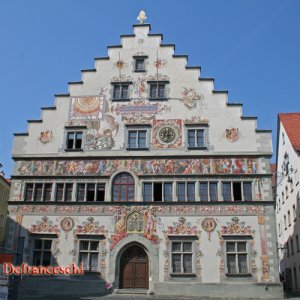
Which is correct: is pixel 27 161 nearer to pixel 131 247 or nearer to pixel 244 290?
pixel 131 247

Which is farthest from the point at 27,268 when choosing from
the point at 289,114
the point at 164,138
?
the point at 289,114

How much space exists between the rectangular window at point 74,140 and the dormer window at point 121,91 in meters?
3.06

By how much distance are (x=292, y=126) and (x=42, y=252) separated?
1879cm

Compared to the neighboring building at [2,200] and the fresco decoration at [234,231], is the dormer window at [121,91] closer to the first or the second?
the fresco decoration at [234,231]

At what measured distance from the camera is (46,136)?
24188 mm

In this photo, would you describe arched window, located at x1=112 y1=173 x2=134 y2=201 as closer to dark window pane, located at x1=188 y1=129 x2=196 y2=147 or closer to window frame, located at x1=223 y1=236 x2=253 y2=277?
dark window pane, located at x1=188 y1=129 x2=196 y2=147

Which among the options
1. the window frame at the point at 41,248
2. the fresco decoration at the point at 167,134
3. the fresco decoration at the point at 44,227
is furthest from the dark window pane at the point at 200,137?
the window frame at the point at 41,248

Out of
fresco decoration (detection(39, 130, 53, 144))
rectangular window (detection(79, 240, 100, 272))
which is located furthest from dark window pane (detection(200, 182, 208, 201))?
fresco decoration (detection(39, 130, 53, 144))

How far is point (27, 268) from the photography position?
21.6 meters

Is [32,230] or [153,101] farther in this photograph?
[153,101]

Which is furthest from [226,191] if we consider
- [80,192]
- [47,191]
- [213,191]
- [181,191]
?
[47,191]

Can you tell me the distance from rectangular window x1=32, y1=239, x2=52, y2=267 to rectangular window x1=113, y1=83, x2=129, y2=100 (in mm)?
8970

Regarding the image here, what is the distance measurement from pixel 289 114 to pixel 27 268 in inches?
851

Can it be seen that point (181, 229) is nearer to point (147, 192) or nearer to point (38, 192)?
point (147, 192)
